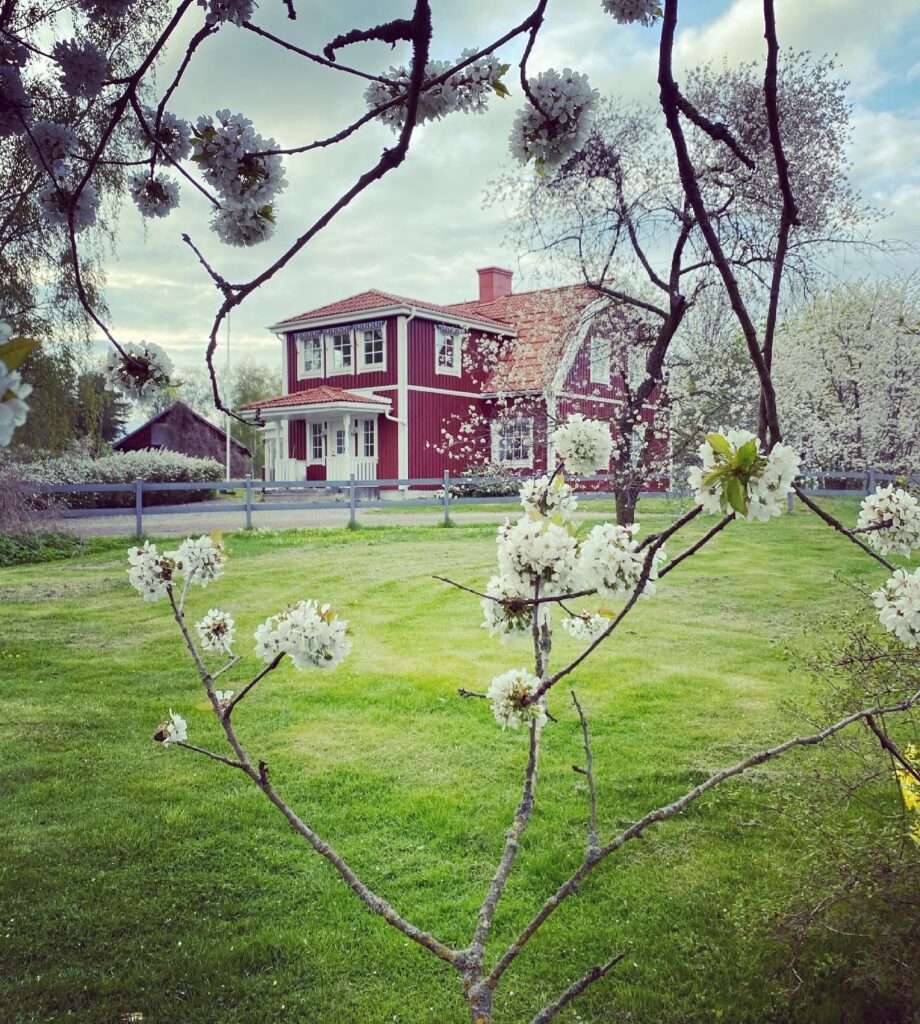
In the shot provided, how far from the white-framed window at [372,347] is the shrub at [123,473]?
3228 millimetres

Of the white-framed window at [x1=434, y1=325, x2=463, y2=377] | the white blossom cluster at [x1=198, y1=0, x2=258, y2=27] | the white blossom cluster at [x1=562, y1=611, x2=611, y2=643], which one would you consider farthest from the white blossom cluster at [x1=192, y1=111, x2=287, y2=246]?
the white-framed window at [x1=434, y1=325, x2=463, y2=377]

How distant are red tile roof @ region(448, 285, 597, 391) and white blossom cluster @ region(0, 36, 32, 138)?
260 inches

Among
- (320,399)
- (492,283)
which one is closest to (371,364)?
(320,399)

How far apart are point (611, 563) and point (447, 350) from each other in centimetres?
1401

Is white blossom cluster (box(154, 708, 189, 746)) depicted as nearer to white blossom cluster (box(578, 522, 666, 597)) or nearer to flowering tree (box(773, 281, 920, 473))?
white blossom cluster (box(578, 522, 666, 597))

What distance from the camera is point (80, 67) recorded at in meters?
1.42

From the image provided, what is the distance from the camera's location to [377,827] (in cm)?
265

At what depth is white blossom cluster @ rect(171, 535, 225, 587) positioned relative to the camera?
165 centimetres

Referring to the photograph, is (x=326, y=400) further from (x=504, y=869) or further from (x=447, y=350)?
(x=504, y=869)

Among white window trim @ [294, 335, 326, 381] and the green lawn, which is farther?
white window trim @ [294, 335, 326, 381]

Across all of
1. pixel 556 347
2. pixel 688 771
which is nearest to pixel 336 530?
pixel 556 347

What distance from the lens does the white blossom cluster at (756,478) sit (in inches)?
29.1

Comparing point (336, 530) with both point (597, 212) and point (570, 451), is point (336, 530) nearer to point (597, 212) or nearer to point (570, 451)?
point (597, 212)

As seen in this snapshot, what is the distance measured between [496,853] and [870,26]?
7.61ft
